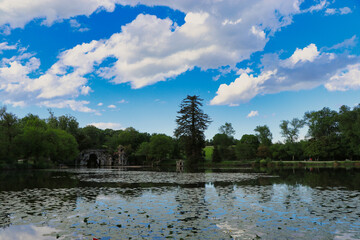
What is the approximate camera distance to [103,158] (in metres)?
123

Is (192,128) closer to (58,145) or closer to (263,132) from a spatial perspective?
(58,145)

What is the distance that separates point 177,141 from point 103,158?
36569 mm

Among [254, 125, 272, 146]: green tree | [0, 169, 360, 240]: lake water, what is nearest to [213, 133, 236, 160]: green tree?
[254, 125, 272, 146]: green tree

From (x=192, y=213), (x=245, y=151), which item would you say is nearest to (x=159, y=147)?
(x=245, y=151)

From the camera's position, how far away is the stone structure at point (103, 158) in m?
118

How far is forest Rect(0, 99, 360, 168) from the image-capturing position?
2653 inches

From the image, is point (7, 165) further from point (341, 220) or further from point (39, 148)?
point (341, 220)

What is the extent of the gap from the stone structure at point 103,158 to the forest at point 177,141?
336 cm

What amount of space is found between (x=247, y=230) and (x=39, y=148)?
71.0 metres

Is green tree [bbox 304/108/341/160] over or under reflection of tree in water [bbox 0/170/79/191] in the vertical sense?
over

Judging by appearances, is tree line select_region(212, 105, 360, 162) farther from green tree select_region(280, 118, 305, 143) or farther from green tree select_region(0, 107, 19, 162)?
green tree select_region(0, 107, 19, 162)

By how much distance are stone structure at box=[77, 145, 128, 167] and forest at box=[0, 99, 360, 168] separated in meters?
3.36

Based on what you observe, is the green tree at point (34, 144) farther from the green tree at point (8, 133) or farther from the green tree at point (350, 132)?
the green tree at point (350, 132)

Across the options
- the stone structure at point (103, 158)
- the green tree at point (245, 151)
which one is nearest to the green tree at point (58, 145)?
the stone structure at point (103, 158)
